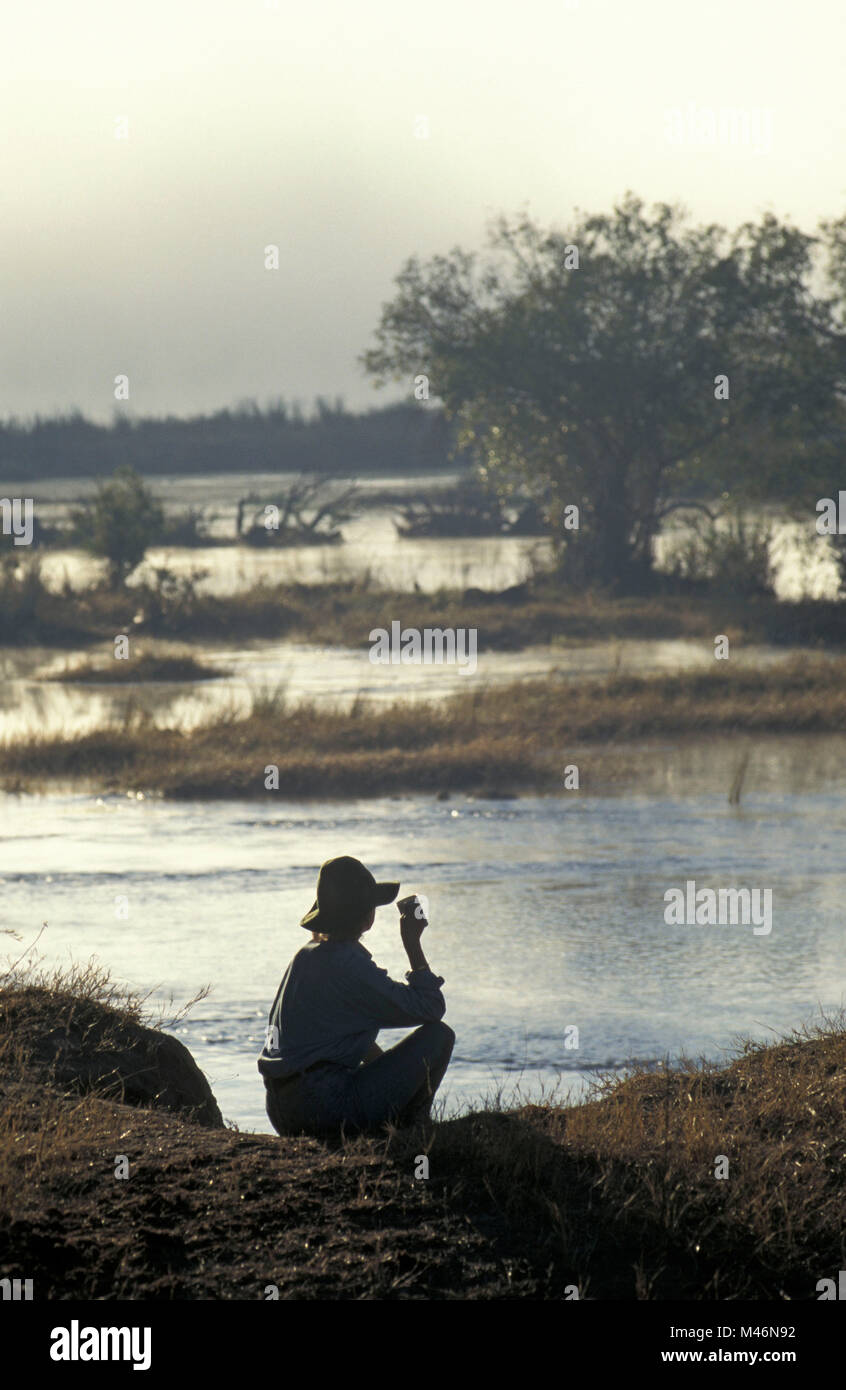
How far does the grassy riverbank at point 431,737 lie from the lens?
18281mm

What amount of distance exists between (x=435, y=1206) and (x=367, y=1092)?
0.93 metres

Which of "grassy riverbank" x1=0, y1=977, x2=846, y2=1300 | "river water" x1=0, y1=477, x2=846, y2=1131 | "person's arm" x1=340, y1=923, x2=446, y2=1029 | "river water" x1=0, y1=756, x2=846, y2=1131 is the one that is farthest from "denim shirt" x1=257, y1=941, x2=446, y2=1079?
"river water" x1=0, y1=756, x2=846, y2=1131

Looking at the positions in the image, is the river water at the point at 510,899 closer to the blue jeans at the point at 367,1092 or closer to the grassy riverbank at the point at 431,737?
the grassy riverbank at the point at 431,737

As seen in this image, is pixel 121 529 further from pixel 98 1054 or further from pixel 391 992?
pixel 391 992

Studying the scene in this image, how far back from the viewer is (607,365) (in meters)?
39.2

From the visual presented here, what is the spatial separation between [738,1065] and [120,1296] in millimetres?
3206

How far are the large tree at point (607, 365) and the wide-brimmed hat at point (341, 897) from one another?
31634mm

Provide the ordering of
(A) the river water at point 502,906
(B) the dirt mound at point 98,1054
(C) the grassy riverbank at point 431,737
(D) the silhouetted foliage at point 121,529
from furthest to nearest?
(D) the silhouetted foliage at point 121,529 → (C) the grassy riverbank at point 431,737 → (A) the river water at point 502,906 → (B) the dirt mound at point 98,1054

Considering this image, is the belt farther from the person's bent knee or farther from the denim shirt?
the person's bent knee

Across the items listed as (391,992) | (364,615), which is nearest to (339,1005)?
(391,992)

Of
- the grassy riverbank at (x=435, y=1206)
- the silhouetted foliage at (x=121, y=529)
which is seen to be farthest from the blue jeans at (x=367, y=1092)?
the silhouetted foliage at (x=121, y=529)

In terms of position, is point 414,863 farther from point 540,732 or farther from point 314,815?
point 540,732

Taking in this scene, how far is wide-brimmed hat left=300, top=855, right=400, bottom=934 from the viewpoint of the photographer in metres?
5.70
